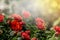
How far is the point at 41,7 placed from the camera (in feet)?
15.2

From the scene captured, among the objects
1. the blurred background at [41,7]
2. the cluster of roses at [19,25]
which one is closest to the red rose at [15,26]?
Result: the cluster of roses at [19,25]

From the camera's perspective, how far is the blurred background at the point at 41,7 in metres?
4.30

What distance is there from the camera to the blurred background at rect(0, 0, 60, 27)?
4.30m

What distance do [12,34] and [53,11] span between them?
2040mm

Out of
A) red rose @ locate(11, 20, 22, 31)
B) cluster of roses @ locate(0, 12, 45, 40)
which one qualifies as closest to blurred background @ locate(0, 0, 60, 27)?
cluster of roses @ locate(0, 12, 45, 40)

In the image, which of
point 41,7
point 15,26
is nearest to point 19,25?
point 15,26

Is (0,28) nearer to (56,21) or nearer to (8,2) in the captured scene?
(8,2)

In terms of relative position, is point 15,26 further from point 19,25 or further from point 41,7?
point 41,7

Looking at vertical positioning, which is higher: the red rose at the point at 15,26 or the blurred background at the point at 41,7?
the blurred background at the point at 41,7

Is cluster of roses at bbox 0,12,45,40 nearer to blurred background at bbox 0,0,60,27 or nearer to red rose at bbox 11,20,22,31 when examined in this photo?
red rose at bbox 11,20,22,31

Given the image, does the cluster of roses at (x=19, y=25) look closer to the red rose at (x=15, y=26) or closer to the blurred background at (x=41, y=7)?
the red rose at (x=15, y=26)

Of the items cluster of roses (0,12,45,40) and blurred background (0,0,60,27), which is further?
blurred background (0,0,60,27)

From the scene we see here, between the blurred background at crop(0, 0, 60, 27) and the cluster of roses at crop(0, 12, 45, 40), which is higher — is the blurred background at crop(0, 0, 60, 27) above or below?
above

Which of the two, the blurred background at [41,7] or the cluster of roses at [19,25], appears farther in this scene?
the blurred background at [41,7]
